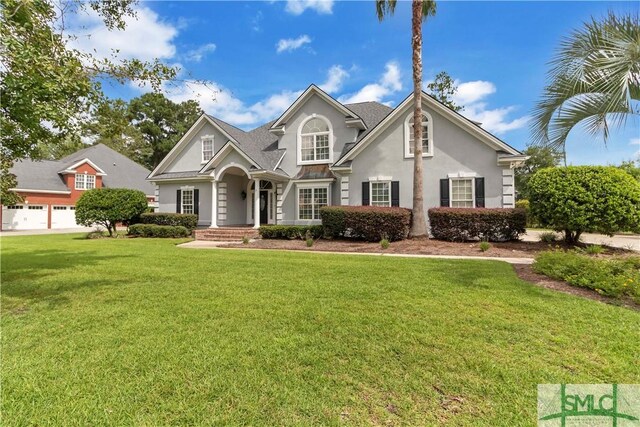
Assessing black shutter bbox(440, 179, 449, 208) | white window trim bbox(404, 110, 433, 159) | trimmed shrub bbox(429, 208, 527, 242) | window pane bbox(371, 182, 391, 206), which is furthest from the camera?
window pane bbox(371, 182, 391, 206)

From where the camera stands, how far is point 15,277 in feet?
23.5

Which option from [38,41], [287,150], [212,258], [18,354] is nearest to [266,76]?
[287,150]

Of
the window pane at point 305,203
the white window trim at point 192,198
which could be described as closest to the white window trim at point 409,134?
the window pane at point 305,203

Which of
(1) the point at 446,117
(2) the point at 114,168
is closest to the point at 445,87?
(1) the point at 446,117

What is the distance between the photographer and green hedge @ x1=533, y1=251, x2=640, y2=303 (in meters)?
5.41

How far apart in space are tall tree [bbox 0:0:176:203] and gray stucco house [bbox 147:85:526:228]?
1077 cm

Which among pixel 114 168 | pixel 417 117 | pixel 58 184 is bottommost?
pixel 58 184

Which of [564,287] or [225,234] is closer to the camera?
[564,287]

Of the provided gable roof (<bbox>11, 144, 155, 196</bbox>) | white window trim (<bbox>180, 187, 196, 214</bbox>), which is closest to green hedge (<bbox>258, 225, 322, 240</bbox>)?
white window trim (<bbox>180, 187, 196, 214</bbox>)

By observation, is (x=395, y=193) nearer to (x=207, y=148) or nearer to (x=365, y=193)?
(x=365, y=193)

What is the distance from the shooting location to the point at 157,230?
1736 cm

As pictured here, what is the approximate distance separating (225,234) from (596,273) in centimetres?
1465

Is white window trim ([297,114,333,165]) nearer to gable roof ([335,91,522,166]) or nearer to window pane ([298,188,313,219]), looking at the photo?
gable roof ([335,91,522,166])

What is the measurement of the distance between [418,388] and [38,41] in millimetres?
7526
